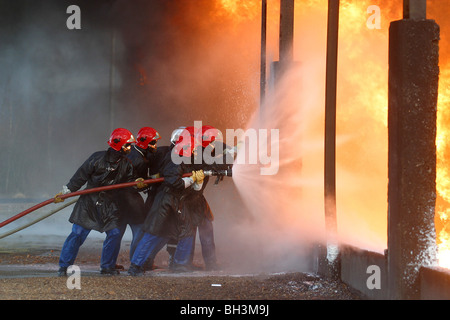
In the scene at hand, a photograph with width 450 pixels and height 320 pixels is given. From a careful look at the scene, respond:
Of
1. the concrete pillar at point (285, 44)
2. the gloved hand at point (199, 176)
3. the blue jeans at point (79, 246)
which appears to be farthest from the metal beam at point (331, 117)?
the blue jeans at point (79, 246)

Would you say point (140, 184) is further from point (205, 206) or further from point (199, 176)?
point (205, 206)

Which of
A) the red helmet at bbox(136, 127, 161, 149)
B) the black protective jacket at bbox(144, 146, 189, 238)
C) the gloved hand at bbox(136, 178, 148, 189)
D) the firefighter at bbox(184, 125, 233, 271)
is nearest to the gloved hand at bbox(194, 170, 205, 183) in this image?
the black protective jacket at bbox(144, 146, 189, 238)

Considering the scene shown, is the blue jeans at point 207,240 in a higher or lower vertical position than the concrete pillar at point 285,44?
lower

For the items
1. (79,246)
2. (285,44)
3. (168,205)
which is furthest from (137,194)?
(285,44)

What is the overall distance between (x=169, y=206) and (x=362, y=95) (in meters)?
4.66

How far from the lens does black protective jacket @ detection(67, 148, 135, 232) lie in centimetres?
835

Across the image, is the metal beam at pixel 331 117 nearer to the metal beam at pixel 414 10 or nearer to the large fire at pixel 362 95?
the metal beam at pixel 414 10

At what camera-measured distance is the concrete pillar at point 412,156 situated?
5738 mm

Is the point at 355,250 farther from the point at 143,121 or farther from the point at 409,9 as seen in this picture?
the point at 143,121

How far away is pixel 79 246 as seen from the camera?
8344mm

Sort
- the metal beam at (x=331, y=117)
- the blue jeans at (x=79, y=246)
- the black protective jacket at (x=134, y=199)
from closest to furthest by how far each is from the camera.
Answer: the metal beam at (x=331, y=117) → the blue jeans at (x=79, y=246) → the black protective jacket at (x=134, y=199)

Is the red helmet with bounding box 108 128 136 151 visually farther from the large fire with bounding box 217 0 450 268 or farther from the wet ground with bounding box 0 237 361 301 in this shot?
the large fire with bounding box 217 0 450 268

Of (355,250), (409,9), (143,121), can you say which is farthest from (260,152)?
(143,121)

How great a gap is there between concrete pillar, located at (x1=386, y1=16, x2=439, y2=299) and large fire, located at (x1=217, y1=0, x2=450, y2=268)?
4.37 meters
